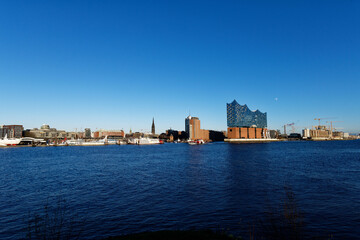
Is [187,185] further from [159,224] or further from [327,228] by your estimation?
[327,228]

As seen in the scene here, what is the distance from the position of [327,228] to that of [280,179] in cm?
1735

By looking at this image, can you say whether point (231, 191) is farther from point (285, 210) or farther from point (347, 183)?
point (347, 183)

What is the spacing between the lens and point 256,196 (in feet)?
73.2

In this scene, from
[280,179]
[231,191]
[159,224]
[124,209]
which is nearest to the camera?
[159,224]

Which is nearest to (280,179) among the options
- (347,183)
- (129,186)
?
(347,183)

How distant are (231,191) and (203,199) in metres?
4.50

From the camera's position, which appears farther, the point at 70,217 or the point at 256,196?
the point at 256,196

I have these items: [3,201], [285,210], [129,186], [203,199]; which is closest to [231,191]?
[203,199]

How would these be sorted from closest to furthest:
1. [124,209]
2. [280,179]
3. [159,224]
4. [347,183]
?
1. [159,224]
2. [124,209]
3. [347,183]
4. [280,179]

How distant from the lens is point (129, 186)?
27.8m

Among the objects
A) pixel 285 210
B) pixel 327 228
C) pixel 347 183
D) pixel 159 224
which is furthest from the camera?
pixel 347 183

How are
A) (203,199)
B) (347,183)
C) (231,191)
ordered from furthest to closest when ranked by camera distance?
1. (347,183)
2. (231,191)
3. (203,199)

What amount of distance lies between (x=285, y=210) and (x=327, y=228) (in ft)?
10.8

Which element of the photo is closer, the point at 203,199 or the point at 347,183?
the point at 203,199
